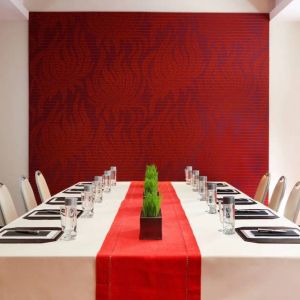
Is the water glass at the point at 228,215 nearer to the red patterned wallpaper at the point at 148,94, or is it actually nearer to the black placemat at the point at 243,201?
the black placemat at the point at 243,201

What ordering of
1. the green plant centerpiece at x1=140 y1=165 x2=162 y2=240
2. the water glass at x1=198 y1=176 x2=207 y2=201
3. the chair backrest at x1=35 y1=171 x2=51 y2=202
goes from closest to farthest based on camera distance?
the green plant centerpiece at x1=140 y1=165 x2=162 y2=240 < the water glass at x1=198 y1=176 x2=207 y2=201 < the chair backrest at x1=35 y1=171 x2=51 y2=202

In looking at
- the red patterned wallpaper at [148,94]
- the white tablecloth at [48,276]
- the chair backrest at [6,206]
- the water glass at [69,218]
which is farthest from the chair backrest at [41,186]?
the white tablecloth at [48,276]

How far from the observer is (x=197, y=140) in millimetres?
7531

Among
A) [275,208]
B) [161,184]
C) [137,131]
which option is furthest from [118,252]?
[137,131]

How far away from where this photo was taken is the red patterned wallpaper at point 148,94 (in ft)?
24.4

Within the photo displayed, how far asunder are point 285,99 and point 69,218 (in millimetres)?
→ 5611

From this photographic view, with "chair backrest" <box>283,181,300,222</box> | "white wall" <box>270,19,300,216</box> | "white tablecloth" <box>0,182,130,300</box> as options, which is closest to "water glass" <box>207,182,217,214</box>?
"chair backrest" <box>283,181,300,222</box>

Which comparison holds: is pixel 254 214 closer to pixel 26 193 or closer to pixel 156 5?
pixel 26 193

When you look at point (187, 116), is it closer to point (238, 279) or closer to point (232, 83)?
point (232, 83)

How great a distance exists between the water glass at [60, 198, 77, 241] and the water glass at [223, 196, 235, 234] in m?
0.83

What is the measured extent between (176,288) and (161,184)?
11.9ft

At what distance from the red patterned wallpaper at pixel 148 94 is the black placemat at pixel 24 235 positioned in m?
4.62

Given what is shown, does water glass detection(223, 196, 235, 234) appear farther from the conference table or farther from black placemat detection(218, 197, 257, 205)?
black placemat detection(218, 197, 257, 205)

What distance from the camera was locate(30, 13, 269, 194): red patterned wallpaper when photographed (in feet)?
24.4
